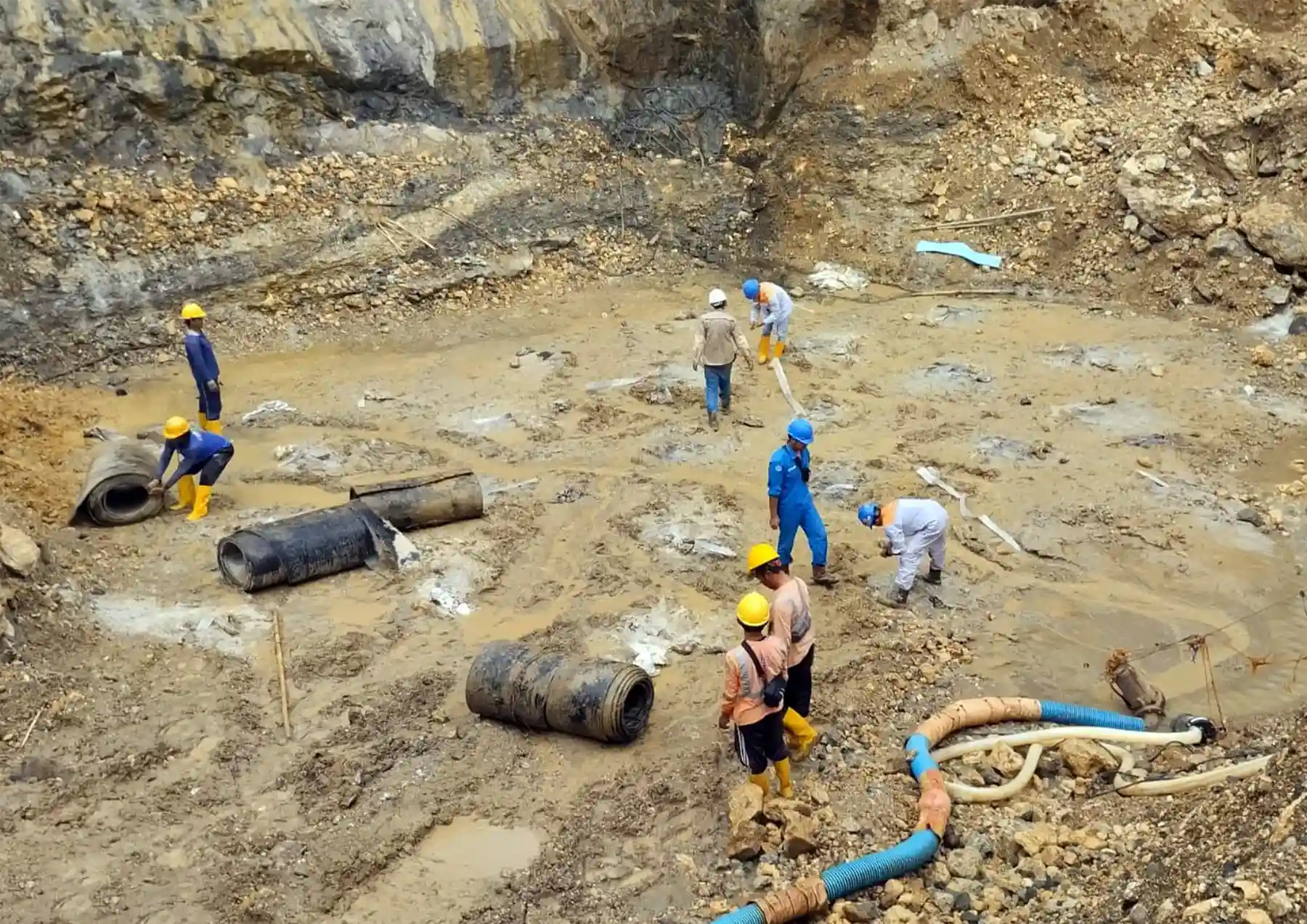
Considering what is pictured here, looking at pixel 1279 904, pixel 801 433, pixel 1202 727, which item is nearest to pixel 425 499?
pixel 801 433

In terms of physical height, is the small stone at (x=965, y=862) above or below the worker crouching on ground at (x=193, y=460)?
below

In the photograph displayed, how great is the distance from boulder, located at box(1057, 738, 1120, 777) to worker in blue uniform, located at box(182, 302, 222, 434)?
790 centimetres

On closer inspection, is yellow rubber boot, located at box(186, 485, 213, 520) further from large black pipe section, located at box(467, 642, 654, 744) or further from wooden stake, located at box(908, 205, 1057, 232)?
wooden stake, located at box(908, 205, 1057, 232)

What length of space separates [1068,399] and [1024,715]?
5482 mm

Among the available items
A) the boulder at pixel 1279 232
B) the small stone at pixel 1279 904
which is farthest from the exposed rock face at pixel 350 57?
the small stone at pixel 1279 904

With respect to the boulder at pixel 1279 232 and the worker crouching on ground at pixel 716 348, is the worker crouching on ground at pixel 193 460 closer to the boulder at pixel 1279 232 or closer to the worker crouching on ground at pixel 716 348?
the worker crouching on ground at pixel 716 348

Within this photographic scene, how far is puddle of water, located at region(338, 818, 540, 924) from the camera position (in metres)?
5.65

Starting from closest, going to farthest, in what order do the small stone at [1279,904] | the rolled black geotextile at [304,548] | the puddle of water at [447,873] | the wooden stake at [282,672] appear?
the small stone at [1279,904]
the puddle of water at [447,873]
the wooden stake at [282,672]
the rolled black geotextile at [304,548]

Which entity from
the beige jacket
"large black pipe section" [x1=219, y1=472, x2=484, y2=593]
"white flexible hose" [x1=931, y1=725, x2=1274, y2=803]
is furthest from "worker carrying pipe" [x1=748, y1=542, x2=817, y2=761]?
the beige jacket

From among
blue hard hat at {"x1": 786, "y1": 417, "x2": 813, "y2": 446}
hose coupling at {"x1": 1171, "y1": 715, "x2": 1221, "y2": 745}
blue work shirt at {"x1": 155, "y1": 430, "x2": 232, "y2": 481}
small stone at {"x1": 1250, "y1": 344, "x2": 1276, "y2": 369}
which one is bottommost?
small stone at {"x1": 1250, "y1": 344, "x2": 1276, "y2": 369}

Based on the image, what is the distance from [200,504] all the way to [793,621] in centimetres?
566

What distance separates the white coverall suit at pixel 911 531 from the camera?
7.93 meters

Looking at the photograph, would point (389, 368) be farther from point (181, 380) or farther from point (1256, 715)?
point (1256, 715)

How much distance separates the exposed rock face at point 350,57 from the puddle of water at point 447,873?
10929 millimetres
